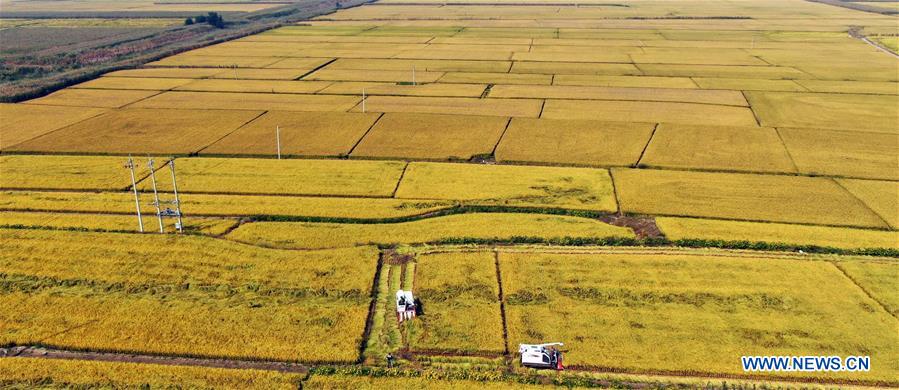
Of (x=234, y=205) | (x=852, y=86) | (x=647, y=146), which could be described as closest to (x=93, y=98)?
(x=234, y=205)

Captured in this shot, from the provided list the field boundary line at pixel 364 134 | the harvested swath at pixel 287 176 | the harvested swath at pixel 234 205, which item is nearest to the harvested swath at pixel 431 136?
the field boundary line at pixel 364 134

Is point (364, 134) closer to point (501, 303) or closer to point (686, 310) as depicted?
point (501, 303)

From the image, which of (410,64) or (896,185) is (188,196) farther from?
(410,64)

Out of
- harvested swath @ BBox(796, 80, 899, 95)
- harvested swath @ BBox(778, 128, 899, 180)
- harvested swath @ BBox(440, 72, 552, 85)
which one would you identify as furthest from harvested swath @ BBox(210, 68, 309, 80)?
harvested swath @ BBox(796, 80, 899, 95)

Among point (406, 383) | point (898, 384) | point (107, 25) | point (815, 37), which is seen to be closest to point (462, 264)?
point (406, 383)

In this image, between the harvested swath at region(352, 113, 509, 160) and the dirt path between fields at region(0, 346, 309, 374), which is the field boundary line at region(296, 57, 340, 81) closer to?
the harvested swath at region(352, 113, 509, 160)

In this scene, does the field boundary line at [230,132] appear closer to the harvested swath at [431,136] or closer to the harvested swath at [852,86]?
the harvested swath at [431,136]
